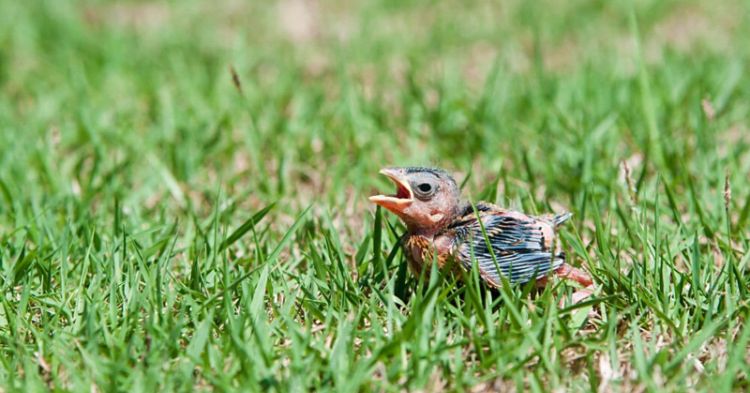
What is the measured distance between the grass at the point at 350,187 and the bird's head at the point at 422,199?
21cm

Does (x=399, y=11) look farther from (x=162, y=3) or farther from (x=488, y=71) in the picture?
(x=162, y=3)

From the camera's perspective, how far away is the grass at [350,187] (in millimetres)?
3059

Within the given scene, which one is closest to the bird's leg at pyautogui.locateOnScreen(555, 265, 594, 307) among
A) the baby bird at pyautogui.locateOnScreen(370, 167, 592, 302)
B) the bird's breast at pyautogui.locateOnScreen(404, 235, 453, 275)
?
the baby bird at pyautogui.locateOnScreen(370, 167, 592, 302)

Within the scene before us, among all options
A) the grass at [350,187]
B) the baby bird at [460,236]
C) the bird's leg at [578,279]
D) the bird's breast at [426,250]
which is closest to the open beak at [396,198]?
the baby bird at [460,236]

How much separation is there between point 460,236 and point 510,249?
17 cm

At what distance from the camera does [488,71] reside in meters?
6.26

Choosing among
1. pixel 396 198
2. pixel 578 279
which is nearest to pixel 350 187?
pixel 396 198

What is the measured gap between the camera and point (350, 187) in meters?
4.79

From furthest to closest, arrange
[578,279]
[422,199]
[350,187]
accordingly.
Result: [350,187] → [578,279] → [422,199]

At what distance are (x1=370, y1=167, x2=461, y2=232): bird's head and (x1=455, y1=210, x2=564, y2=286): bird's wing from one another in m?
0.10

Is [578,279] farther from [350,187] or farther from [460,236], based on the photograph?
[350,187]

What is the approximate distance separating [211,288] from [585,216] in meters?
1.63

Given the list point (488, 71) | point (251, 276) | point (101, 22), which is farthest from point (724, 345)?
point (101, 22)

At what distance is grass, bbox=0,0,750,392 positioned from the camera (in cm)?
306
